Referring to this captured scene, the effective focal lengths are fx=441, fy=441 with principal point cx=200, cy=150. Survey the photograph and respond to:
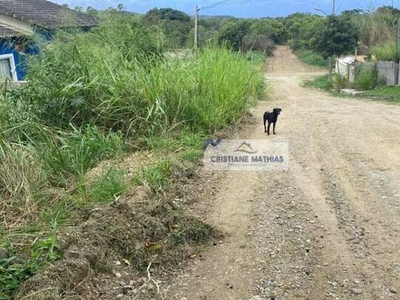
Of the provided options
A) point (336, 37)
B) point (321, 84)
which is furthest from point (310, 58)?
point (321, 84)

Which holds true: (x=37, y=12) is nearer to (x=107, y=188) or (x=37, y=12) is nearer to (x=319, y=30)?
(x=107, y=188)

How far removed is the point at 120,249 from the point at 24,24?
12.9 m

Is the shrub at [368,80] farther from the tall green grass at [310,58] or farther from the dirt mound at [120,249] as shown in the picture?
the dirt mound at [120,249]

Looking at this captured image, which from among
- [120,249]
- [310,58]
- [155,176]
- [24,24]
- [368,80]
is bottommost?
[368,80]

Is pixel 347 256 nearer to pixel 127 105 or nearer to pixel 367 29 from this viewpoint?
pixel 127 105

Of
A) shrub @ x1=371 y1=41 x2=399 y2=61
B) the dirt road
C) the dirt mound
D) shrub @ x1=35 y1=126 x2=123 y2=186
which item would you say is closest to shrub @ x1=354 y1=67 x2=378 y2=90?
shrub @ x1=371 y1=41 x2=399 y2=61

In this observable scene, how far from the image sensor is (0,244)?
8.77ft

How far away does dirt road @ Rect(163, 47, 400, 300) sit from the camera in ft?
8.59

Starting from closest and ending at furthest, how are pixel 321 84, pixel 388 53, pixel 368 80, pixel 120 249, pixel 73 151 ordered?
pixel 120 249, pixel 73 151, pixel 368 80, pixel 388 53, pixel 321 84

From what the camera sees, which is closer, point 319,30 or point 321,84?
point 321,84

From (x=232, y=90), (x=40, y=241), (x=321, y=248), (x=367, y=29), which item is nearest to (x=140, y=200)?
(x=40, y=241)

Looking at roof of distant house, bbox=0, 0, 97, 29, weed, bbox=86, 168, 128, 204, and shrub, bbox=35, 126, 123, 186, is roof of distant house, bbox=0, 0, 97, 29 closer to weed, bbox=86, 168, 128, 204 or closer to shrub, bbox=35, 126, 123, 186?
shrub, bbox=35, 126, 123, 186

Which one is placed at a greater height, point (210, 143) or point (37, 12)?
point (37, 12)

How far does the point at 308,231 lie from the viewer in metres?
3.31
